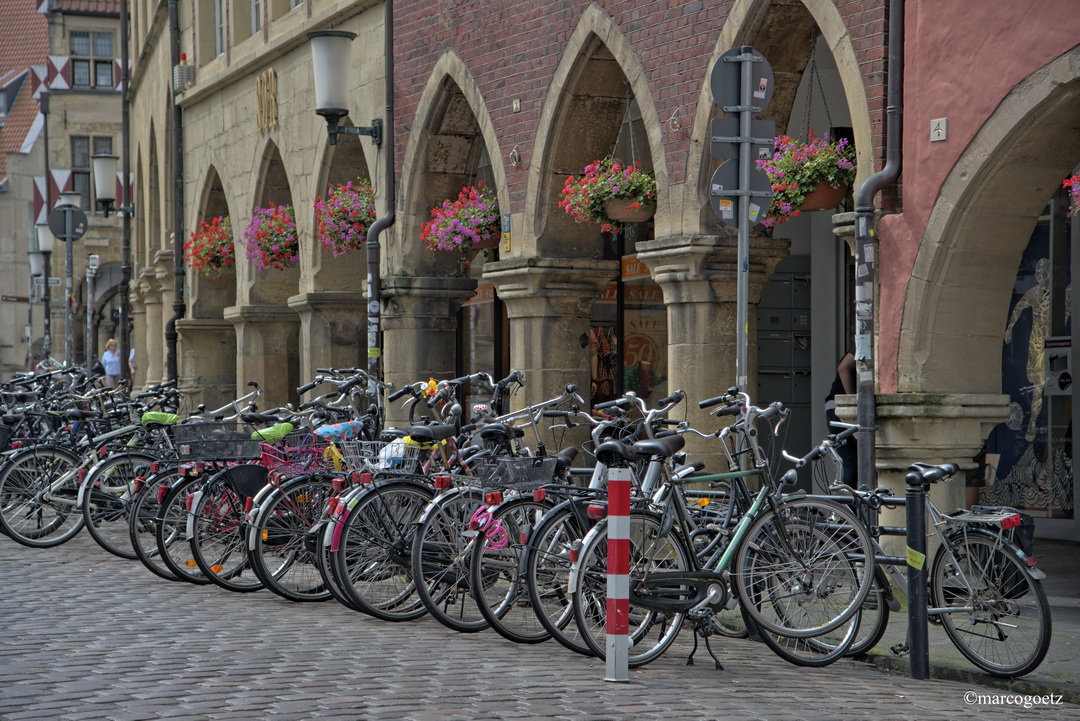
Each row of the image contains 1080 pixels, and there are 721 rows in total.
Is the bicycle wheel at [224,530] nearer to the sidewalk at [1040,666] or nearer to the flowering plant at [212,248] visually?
the sidewalk at [1040,666]

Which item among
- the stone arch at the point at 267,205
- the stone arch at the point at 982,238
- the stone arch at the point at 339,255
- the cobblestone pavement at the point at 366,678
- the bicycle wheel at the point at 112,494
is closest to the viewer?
the cobblestone pavement at the point at 366,678

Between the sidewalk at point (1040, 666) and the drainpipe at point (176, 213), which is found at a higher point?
the drainpipe at point (176, 213)

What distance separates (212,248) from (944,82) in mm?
13336

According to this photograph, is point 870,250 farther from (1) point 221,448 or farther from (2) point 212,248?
(2) point 212,248

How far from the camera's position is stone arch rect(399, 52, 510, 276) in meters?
15.1

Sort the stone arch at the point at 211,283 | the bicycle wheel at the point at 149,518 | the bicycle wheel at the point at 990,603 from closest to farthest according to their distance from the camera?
the bicycle wheel at the point at 990,603 → the bicycle wheel at the point at 149,518 → the stone arch at the point at 211,283

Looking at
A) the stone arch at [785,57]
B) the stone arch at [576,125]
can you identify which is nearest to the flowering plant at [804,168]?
the stone arch at [785,57]

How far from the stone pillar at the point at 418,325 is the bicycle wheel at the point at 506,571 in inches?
315

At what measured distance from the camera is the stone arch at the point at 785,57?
9.70 meters

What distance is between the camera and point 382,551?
834 centimetres

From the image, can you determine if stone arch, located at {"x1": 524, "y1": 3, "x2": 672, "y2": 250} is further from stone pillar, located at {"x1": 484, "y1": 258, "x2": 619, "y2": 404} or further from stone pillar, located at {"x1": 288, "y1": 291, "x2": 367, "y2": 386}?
stone pillar, located at {"x1": 288, "y1": 291, "x2": 367, "y2": 386}

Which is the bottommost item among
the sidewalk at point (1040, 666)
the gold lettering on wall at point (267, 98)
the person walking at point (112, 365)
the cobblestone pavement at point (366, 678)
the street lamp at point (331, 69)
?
the sidewalk at point (1040, 666)

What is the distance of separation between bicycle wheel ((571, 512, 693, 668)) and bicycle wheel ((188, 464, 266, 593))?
3.00 metres

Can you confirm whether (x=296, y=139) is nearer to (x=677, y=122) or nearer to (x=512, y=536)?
(x=677, y=122)
